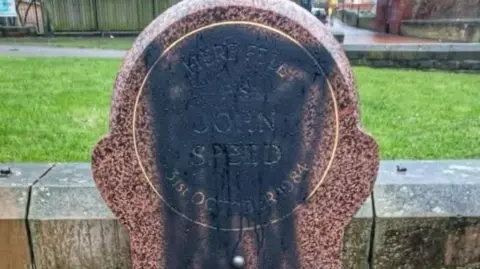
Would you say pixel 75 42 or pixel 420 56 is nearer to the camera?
pixel 420 56

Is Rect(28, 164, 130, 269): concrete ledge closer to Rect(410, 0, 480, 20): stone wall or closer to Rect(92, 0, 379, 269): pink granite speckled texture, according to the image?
Rect(92, 0, 379, 269): pink granite speckled texture

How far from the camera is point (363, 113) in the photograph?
224 inches

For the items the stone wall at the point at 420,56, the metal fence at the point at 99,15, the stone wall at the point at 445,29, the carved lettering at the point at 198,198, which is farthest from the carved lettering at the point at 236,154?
the metal fence at the point at 99,15

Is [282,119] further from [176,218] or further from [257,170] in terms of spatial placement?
[176,218]

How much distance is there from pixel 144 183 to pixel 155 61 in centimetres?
50

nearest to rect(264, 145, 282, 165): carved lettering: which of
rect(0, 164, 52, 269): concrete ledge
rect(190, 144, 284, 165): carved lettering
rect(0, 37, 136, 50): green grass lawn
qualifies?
rect(190, 144, 284, 165): carved lettering

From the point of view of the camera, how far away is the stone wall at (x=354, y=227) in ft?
9.05

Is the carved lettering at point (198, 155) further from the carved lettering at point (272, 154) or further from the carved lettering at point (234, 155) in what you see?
the carved lettering at point (272, 154)

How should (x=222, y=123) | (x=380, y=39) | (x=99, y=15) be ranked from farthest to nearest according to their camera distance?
(x=99, y=15) < (x=380, y=39) < (x=222, y=123)

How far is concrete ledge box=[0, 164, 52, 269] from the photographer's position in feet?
9.06

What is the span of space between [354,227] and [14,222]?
171 centimetres

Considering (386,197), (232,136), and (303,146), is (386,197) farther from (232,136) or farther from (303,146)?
(232,136)

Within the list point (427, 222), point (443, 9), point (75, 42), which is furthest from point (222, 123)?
point (443, 9)

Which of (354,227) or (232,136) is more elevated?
(232,136)
